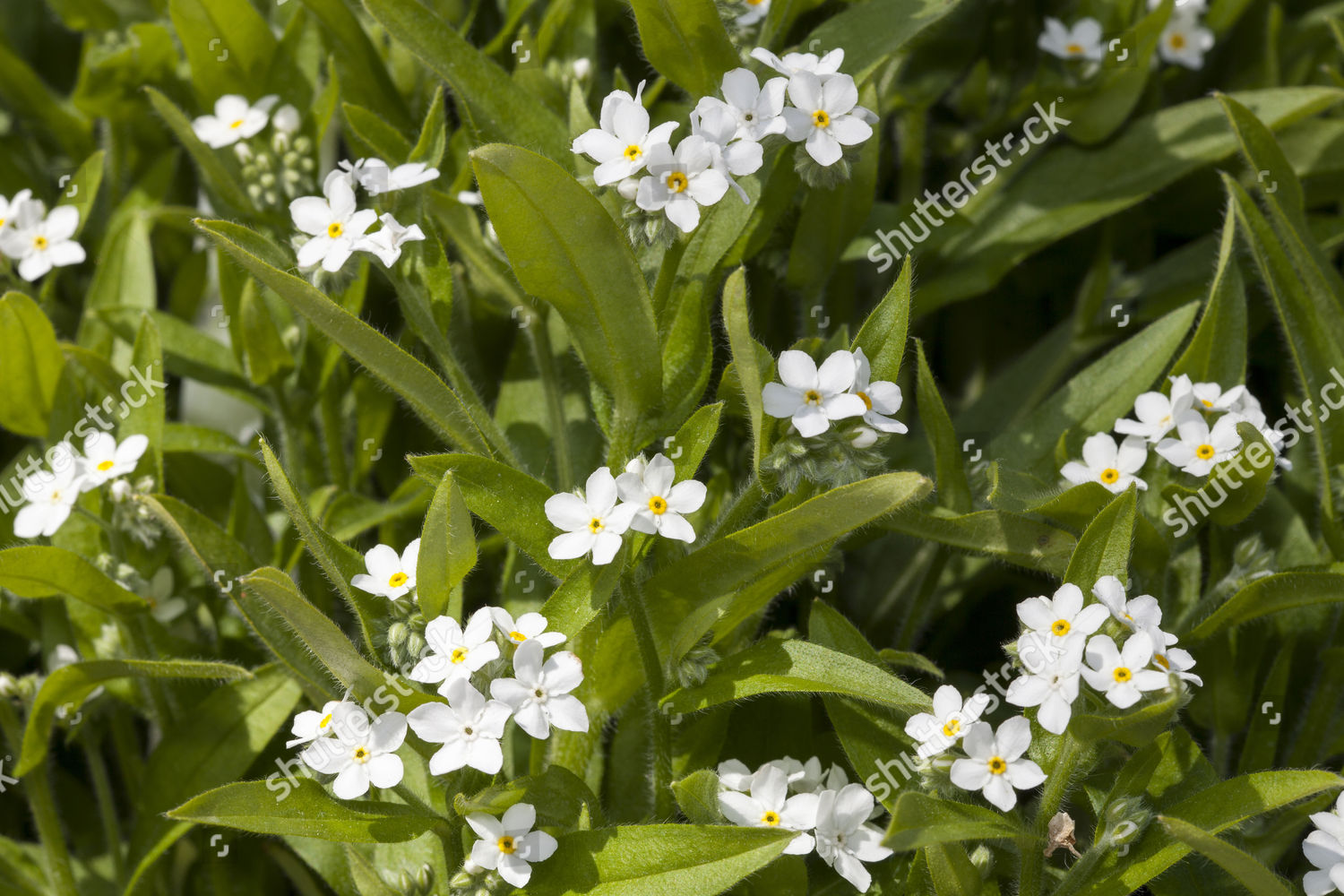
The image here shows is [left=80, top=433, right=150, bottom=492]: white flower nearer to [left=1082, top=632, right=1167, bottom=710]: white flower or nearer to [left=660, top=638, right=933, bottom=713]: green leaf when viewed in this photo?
[left=660, top=638, right=933, bottom=713]: green leaf

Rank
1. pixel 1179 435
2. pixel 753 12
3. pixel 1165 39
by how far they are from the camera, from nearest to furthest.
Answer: pixel 1179 435, pixel 753 12, pixel 1165 39

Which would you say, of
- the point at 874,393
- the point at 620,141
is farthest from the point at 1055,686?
the point at 620,141

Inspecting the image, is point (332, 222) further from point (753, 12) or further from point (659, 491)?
point (753, 12)

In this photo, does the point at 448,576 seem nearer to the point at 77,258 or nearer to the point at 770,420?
the point at 770,420

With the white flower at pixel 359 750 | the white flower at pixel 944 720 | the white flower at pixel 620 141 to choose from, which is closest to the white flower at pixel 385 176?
the white flower at pixel 620 141

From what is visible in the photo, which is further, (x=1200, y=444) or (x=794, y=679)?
(x=1200, y=444)

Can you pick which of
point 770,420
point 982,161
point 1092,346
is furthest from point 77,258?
point 1092,346

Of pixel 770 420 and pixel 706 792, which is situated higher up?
pixel 770 420
